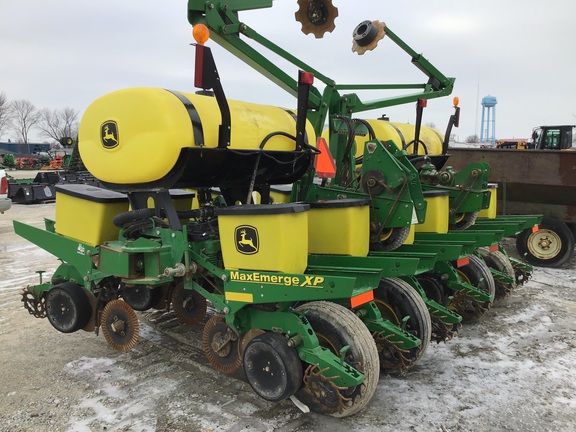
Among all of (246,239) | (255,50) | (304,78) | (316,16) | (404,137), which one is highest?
(316,16)

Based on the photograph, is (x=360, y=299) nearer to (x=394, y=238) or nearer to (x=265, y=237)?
(x=265, y=237)

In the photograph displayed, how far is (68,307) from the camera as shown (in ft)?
13.5

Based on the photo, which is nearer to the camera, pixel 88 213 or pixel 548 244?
pixel 88 213

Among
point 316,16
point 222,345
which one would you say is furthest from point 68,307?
point 316,16

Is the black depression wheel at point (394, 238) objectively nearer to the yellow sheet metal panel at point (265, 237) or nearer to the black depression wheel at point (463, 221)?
the yellow sheet metal panel at point (265, 237)

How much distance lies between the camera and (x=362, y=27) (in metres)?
5.43

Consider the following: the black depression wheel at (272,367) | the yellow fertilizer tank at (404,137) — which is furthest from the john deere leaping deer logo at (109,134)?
the yellow fertilizer tank at (404,137)

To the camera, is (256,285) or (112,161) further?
(112,161)

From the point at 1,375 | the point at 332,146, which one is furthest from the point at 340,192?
the point at 1,375

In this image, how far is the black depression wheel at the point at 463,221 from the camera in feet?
18.7

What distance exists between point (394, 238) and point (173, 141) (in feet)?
6.53

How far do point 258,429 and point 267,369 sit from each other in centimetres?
36

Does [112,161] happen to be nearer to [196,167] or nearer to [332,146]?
[196,167]

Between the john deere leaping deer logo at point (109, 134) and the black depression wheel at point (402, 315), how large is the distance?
7.48 feet
